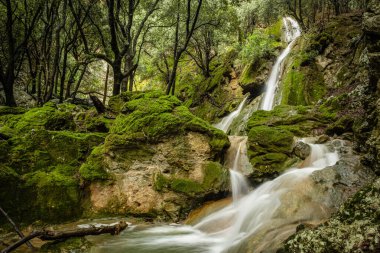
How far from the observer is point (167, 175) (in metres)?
8.44

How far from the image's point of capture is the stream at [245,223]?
19.1 feet

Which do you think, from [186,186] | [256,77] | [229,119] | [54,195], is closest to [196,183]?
[186,186]

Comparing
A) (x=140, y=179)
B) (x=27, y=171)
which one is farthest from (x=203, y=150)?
(x=27, y=171)

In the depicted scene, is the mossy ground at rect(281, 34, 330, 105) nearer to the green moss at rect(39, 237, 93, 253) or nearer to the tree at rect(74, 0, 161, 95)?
the tree at rect(74, 0, 161, 95)

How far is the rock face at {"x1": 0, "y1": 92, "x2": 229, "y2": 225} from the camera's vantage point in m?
7.28

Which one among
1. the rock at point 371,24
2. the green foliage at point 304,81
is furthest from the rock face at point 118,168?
the green foliage at point 304,81

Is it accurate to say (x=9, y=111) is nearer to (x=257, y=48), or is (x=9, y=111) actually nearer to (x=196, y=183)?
(x=196, y=183)

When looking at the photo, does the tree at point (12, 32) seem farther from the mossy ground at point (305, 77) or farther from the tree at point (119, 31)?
the mossy ground at point (305, 77)

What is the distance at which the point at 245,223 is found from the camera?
6.90 m

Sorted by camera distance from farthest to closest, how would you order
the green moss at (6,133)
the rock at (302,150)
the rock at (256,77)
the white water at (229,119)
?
the rock at (256,77)
the white water at (229,119)
the rock at (302,150)
the green moss at (6,133)

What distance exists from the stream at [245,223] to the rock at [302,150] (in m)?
0.17

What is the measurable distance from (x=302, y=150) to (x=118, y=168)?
5161 millimetres

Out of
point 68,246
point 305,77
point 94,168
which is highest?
point 305,77

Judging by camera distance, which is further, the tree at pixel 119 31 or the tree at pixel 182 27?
the tree at pixel 182 27
